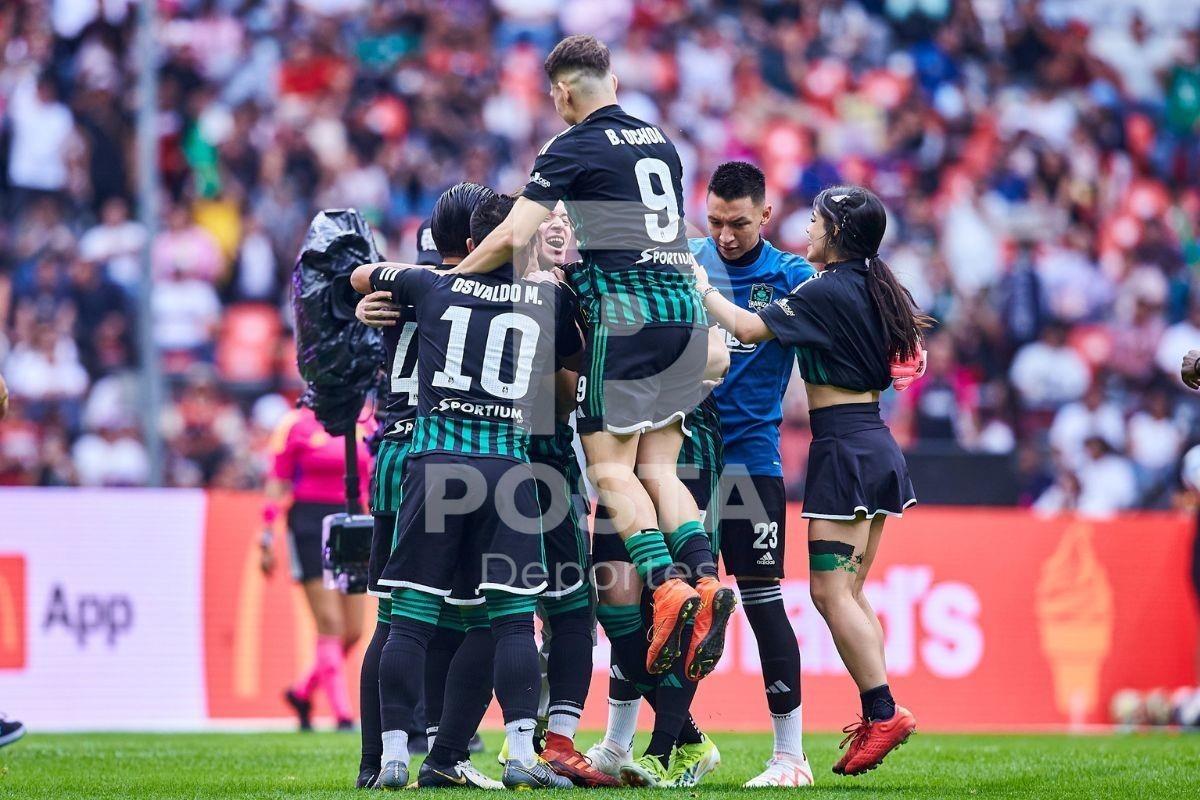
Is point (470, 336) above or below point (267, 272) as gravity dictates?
below

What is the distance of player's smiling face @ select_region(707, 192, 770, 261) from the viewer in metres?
7.41

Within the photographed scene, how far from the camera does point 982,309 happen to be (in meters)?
17.3

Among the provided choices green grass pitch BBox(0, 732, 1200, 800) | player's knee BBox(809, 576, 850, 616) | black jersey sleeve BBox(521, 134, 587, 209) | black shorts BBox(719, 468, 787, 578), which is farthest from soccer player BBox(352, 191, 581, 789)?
player's knee BBox(809, 576, 850, 616)

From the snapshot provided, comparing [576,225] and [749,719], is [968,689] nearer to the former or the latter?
[749,719]

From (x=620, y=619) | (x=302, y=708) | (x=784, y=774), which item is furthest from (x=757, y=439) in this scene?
(x=302, y=708)

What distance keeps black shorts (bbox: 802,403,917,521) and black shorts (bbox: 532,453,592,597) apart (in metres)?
0.93

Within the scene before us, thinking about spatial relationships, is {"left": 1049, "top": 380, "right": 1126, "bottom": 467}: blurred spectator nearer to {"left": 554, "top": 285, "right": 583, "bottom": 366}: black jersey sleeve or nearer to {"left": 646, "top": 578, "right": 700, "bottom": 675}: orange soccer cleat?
{"left": 554, "top": 285, "right": 583, "bottom": 366}: black jersey sleeve

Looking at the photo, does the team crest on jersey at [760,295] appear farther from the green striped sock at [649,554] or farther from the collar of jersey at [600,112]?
the green striped sock at [649,554]

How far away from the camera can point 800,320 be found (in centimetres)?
689

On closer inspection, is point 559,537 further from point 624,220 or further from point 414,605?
point 624,220

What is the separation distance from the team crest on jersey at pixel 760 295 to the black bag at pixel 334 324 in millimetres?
1821

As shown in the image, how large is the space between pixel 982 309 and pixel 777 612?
10664 millimetres

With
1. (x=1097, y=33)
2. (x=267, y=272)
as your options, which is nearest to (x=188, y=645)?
(x=267, y=272)

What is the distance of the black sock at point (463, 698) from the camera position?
660cm
